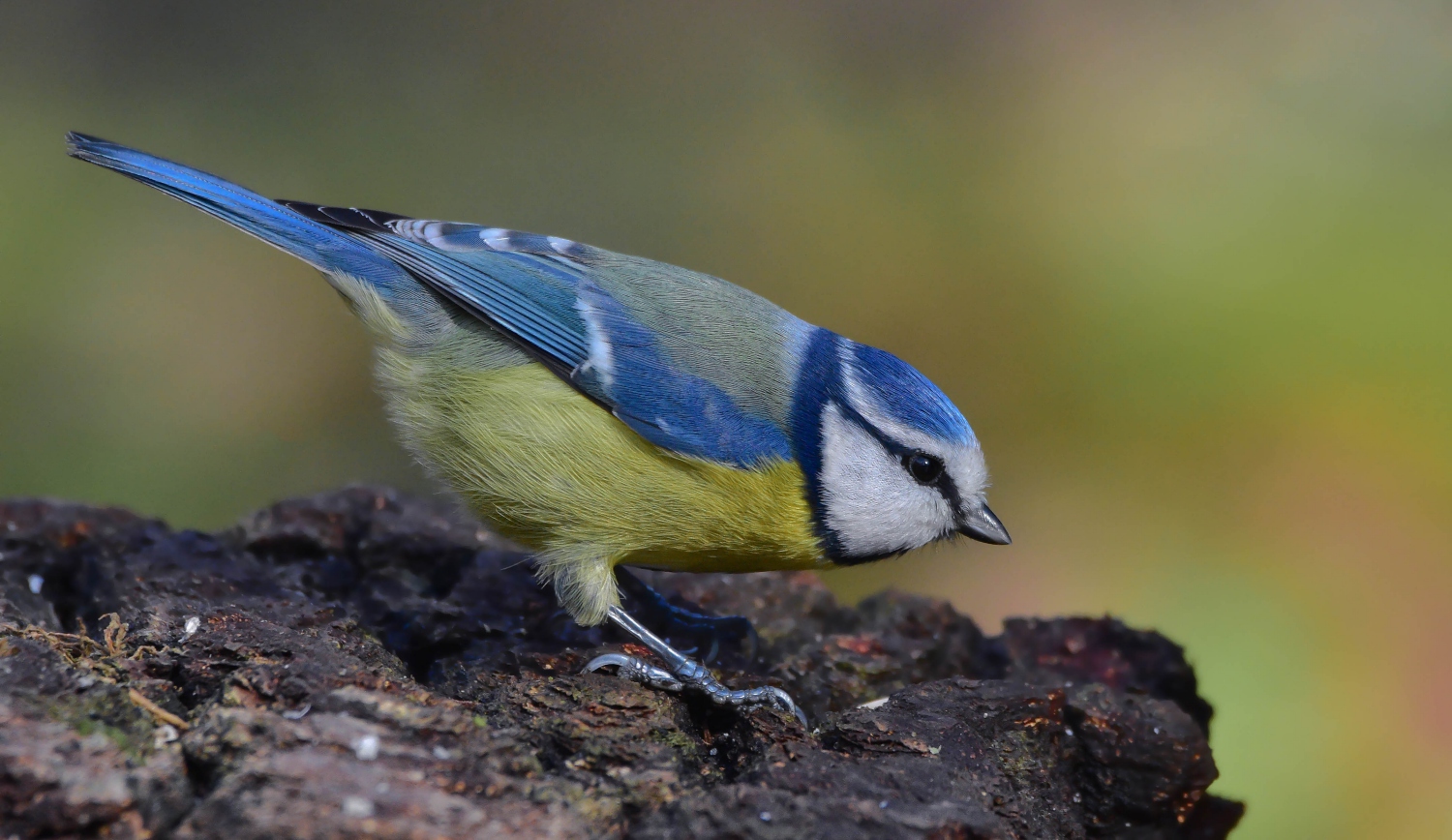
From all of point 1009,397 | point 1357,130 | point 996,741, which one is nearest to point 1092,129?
point 1357,130

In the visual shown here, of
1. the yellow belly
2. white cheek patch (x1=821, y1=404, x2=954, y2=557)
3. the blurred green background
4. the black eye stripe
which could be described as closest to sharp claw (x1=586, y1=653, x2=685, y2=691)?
the yellow belly

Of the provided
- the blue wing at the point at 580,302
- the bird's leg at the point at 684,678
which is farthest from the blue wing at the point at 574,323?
the bird's leg at the point at 684,678

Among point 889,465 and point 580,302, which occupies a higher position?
point 580,302

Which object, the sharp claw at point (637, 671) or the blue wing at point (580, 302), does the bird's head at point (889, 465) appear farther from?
the sharp claw at point (637, 671)

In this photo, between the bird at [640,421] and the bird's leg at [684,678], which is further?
the bird at [640,421]

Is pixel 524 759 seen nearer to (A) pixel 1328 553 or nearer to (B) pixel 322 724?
(B) pixel 322 724

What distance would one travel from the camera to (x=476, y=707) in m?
2.34

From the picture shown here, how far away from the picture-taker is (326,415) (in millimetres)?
5828

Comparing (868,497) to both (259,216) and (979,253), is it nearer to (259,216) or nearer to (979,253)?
(259,216)

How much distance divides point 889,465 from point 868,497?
0.35 ft

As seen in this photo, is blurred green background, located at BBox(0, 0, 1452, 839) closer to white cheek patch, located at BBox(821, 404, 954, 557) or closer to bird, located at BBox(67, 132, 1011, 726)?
white cheek patch, located at BBox(821, 404, 954, 557)

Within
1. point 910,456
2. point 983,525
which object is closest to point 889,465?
point 910,456

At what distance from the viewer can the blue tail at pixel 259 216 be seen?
10.4 ft

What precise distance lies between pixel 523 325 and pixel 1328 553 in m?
3.75
